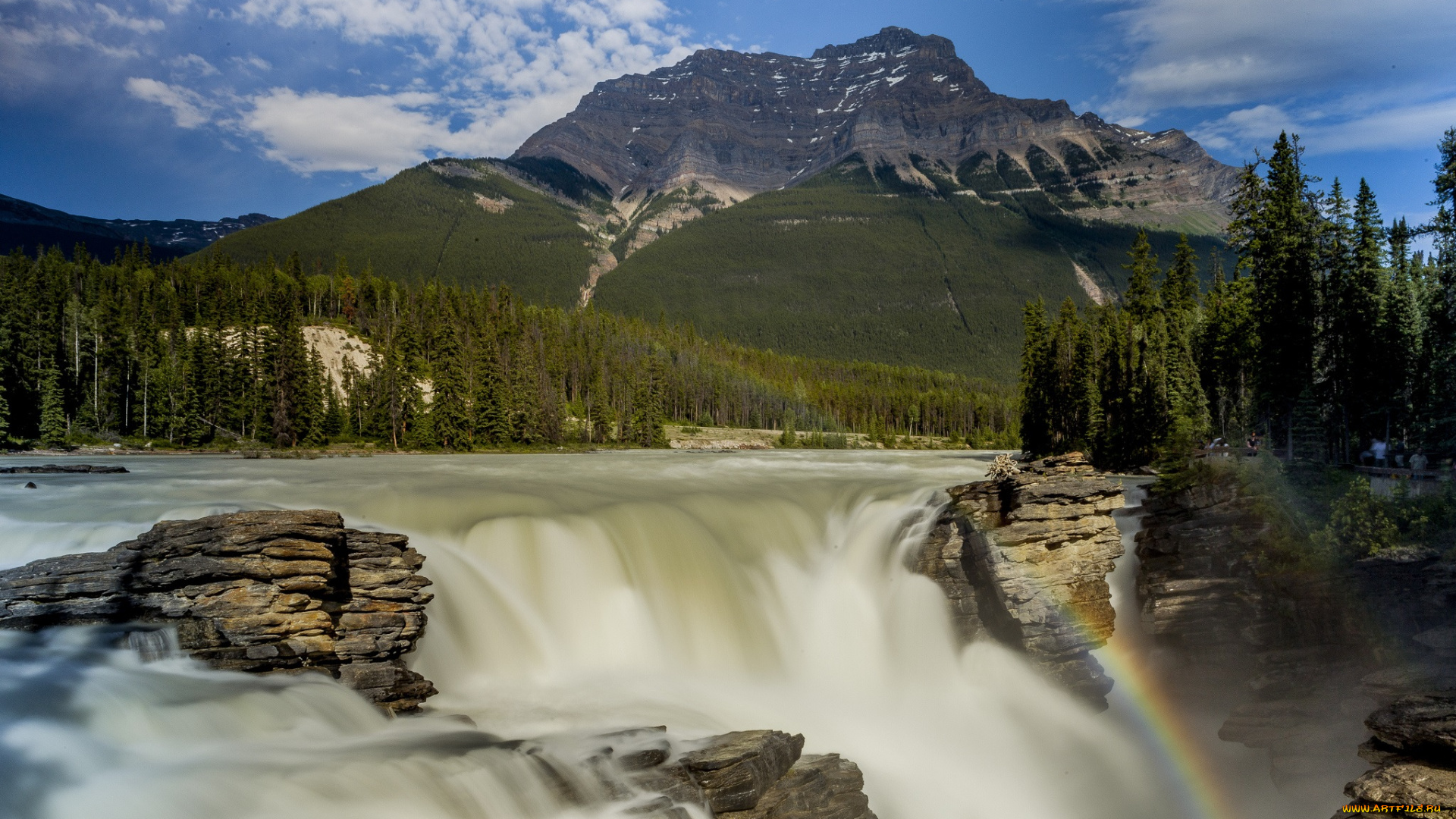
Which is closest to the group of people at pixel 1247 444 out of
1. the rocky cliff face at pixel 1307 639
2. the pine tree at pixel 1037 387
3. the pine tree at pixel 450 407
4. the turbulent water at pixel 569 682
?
the rocky cliff face at pixel 1307 639

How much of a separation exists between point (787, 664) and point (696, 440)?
→ 87422 millimetres

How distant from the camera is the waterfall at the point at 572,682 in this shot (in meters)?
10.4

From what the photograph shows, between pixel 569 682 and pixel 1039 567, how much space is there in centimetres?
1242

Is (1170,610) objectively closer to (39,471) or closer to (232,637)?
(232,637)

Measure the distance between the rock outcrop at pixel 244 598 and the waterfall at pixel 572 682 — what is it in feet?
2.00

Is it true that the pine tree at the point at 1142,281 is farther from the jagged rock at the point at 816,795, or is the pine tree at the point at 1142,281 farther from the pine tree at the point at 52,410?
the pine tree at the point at 52,410

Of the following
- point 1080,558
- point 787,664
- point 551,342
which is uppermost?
point 551,342

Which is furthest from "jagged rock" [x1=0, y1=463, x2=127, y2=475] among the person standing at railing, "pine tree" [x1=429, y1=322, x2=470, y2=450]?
the person standing at railing

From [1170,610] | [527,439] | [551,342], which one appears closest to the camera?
[1170,610]

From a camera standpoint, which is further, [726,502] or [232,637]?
[726,502]

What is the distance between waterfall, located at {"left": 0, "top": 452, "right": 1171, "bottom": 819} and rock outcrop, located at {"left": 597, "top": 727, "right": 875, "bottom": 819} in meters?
0.74

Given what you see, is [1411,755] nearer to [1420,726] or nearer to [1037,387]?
[1420,726]

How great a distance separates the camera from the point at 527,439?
274 ft

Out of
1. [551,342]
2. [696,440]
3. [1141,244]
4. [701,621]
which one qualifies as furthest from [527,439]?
[701,621]
